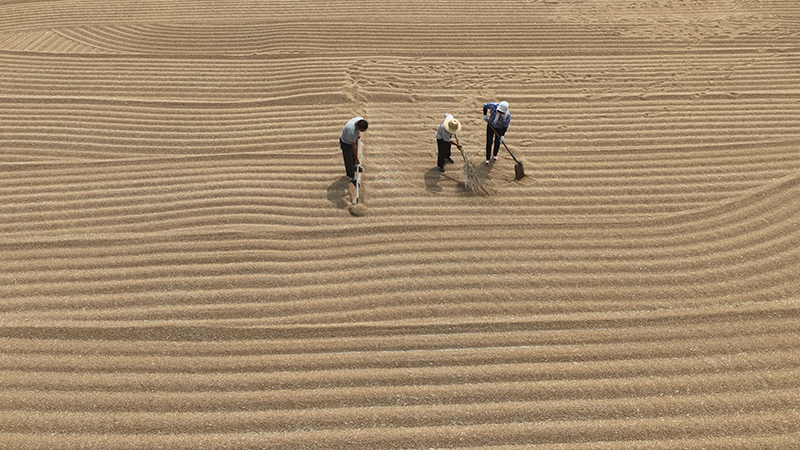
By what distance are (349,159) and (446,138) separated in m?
1.19

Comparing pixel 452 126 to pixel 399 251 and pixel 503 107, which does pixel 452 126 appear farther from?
pixel 399 251

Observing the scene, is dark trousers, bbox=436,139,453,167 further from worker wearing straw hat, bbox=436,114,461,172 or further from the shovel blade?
the shovel blade

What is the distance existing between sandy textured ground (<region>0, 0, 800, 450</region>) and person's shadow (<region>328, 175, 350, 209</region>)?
0.19 ft

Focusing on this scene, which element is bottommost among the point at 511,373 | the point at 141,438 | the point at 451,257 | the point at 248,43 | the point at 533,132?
the point at 141,438

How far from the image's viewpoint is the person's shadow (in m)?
5.16

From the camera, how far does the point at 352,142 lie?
5.07 m

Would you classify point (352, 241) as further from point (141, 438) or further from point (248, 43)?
point (248, 43)

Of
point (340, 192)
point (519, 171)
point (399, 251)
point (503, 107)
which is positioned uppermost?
point (503, 107)

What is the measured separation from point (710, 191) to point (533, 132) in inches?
88.7

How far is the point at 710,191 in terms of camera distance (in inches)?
206

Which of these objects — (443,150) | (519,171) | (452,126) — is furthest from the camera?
(443,150)

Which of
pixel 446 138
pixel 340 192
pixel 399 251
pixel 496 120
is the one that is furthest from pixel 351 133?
pixel 496 120

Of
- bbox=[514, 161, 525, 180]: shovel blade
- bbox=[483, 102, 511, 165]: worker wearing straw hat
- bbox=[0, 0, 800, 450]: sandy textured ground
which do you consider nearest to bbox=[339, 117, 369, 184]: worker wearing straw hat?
bbox=[0, 0, 800, 450]: sandy textured ground

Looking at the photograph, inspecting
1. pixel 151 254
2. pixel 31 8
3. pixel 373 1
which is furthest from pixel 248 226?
pixel 31 8
